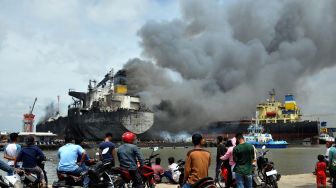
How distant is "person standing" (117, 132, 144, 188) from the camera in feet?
25.7

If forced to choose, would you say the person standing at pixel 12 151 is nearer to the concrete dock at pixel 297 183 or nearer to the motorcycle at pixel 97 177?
the motorcycle at pixel 97 177

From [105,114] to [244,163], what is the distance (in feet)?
265

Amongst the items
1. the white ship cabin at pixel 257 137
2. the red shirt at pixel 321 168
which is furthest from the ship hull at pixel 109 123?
the red shirt at pixel 321 168

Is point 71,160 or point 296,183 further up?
point 71,160

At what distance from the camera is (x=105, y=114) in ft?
287

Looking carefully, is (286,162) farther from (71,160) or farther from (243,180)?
(71,160)

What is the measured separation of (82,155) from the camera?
883 cm

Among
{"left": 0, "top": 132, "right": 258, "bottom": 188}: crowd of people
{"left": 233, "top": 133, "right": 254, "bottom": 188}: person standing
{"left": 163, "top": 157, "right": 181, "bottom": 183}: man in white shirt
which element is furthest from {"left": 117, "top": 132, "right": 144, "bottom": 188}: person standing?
{"left": 163, "top": 157, "right": 181, "bottom": 183}: man in white shirt

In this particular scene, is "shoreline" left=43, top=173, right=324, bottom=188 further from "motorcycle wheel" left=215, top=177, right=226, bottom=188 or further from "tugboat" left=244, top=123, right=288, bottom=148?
"tugboat" left=244, top=123, right=288, bottom=148

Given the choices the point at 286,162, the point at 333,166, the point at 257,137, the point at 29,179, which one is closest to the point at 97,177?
the point at 29,179

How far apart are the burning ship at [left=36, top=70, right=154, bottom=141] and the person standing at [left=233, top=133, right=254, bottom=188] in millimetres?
69080

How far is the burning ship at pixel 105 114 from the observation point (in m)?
86.4

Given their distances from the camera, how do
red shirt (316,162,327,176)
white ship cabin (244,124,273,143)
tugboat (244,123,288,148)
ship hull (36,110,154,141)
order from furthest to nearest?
1. ship hull (36,110,154,141)
2. white ship cabin (244,124,273,143)
3. tugboat (244,123,288,148)
4. red shirt (316,162,327,176)

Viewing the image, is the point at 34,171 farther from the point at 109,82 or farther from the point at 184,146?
the point at 109,82
